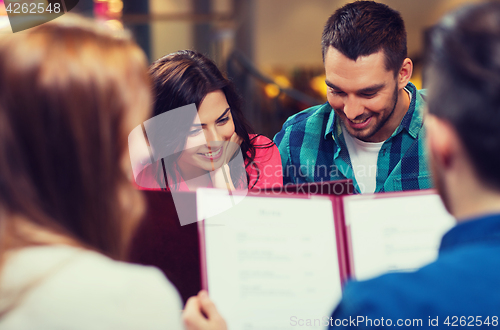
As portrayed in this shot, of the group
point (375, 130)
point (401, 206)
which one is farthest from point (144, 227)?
point (375, 130)

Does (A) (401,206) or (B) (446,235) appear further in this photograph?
(A) (401,206)

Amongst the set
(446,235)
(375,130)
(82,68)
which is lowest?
(375,130)

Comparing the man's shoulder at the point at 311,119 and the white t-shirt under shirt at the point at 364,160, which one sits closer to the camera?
the white t-shirt under shirt at the point at 364,160

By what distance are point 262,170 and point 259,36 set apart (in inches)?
233

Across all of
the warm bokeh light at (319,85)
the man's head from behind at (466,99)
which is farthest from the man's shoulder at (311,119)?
the warm bokeh light at (319,85)

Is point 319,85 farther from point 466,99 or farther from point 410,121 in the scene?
point 466,99

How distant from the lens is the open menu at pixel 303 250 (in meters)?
0.82

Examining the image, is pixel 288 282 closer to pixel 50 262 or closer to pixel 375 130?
pixel 50 262

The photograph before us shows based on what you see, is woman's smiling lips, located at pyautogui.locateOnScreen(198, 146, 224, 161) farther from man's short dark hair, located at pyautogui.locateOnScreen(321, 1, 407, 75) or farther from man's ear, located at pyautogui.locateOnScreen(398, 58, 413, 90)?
man's ear, located at pyautogui.locateOnScreen(398, 58, 413, 90)

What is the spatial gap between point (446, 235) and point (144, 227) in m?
0.65

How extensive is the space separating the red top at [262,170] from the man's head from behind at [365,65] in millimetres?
351

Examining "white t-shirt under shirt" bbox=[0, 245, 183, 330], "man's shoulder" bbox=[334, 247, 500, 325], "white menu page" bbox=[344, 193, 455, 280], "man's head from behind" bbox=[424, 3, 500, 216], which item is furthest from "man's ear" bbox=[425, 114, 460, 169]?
"white t-shirt under shirt" bbox=[0, 245, 183, 330]

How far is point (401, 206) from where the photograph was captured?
84 centimetres

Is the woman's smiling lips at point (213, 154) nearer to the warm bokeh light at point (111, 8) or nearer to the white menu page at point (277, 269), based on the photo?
the white menu page at point (277, 269)
